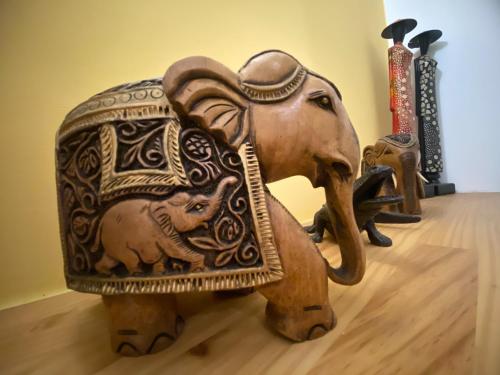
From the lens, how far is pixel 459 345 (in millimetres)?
372

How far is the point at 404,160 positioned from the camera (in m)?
1.17

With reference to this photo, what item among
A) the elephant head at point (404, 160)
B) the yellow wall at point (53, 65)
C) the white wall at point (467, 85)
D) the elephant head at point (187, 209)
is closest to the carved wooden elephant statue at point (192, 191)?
the elephant head at point (187, 209)

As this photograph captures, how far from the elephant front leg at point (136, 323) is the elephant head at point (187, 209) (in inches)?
6.2

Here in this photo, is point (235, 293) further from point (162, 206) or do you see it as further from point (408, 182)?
point (408, 182)

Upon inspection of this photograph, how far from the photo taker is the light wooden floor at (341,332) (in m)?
0.37

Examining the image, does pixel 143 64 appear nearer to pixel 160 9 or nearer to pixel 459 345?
pixel 160 9

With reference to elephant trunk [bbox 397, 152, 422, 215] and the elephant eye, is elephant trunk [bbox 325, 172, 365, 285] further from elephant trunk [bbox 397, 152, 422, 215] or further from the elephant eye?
elephant trunk [bbox 397, 152, 422, 215]

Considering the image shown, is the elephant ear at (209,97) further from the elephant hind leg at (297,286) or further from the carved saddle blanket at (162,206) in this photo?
the elephant hind leg at (297,286)

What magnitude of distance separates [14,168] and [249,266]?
801 mm

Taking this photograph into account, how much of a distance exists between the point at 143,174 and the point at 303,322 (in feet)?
1.18

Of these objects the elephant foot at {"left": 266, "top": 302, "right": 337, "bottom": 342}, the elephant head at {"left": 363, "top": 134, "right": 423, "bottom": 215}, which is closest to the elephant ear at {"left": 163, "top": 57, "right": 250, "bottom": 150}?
the elephant foot at {"left": 266, "top": 302, "right": 337, "bottom": 342}

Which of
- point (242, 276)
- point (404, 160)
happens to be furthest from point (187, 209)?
point (404, 160)

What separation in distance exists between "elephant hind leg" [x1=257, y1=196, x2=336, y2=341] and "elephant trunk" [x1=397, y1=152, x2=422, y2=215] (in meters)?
0.98

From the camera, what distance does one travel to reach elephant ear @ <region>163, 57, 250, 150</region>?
15.0 inches
